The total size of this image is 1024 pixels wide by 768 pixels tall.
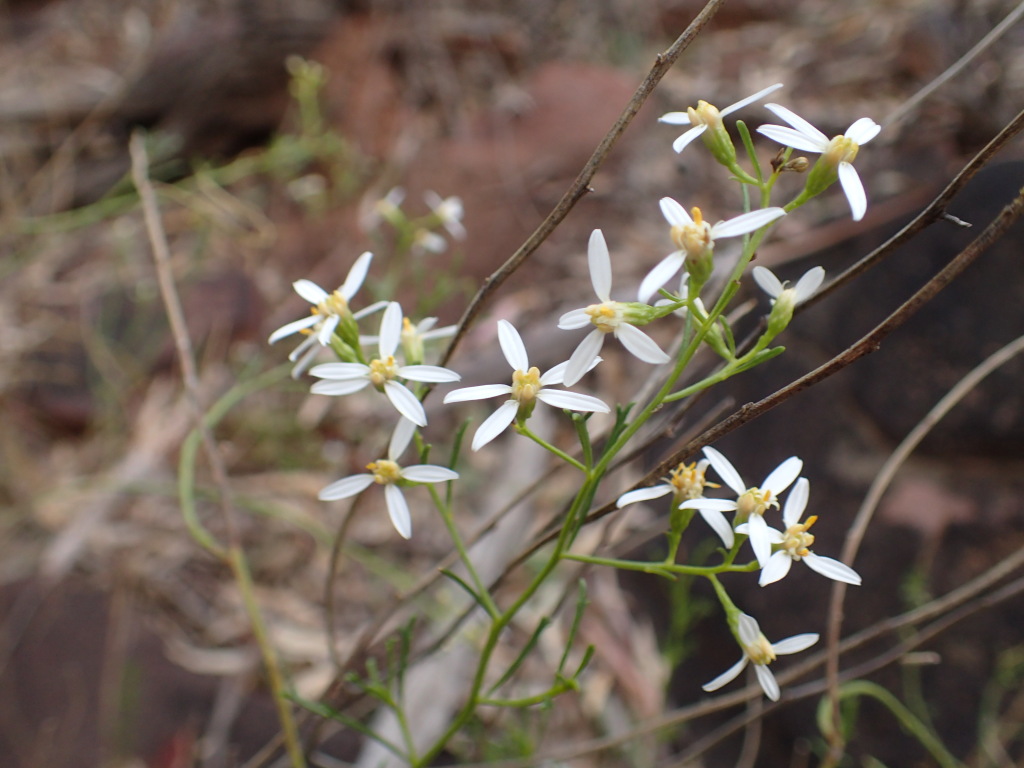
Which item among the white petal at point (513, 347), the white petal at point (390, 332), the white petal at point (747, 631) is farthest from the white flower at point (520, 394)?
the white petal at point (747, 631)

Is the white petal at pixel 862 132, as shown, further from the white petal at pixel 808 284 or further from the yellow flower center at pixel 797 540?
the yellow flower center at pixel 797 540

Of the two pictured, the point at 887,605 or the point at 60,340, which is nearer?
the point at 887,605

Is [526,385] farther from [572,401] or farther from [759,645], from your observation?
[759,645]

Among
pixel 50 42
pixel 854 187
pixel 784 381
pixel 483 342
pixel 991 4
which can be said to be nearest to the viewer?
pixel 854 187

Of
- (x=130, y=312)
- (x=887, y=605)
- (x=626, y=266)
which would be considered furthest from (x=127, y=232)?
(x=887, y=605)

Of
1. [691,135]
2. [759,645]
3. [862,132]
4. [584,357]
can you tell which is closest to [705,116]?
[691,135]

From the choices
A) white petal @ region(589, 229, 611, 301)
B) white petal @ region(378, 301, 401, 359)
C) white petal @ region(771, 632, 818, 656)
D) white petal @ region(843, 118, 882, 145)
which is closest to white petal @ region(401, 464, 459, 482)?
white petal @ region(378, 301, 401, 359)

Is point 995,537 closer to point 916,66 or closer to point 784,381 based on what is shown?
point 784,381
